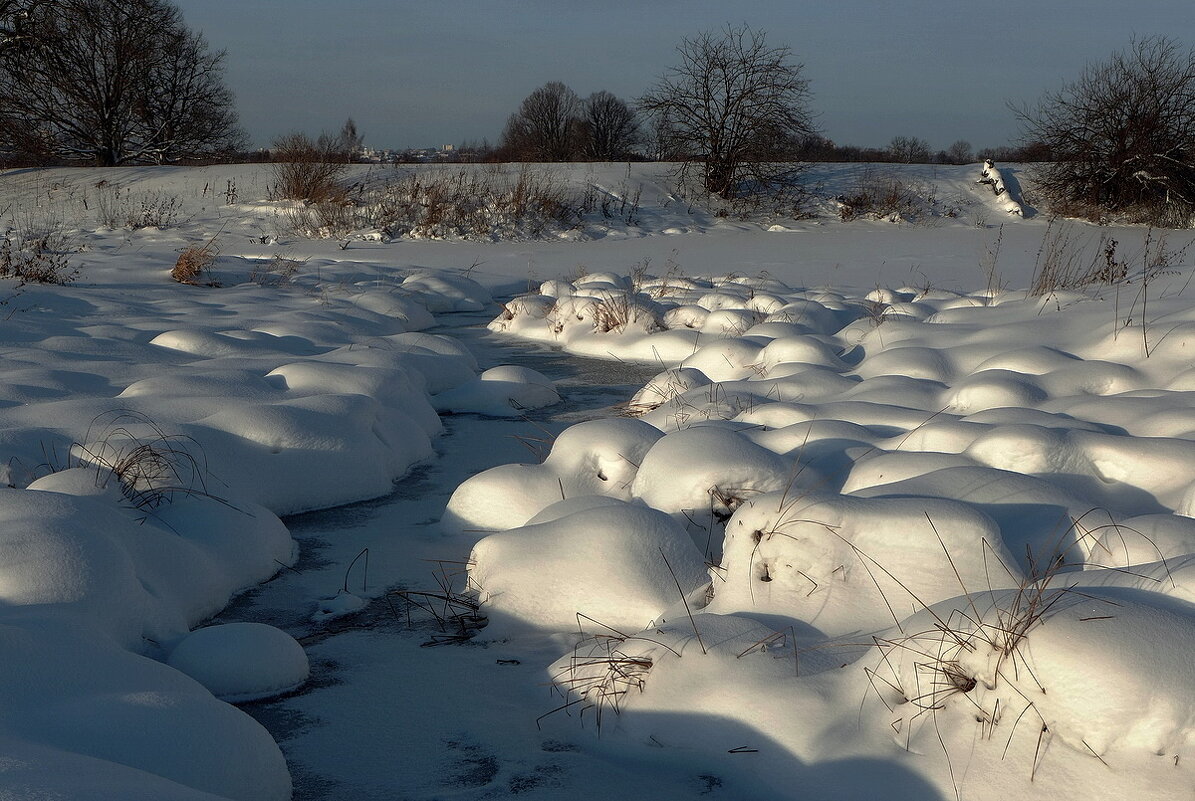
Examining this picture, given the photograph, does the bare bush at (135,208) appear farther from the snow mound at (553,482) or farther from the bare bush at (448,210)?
the snow mound at (553,482)

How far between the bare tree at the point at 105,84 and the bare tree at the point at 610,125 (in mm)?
15708

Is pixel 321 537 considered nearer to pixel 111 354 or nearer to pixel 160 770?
pixel 160 770

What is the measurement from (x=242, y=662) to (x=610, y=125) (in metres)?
36.2

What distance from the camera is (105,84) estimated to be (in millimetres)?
20812

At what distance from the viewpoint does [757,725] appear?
1.88 m

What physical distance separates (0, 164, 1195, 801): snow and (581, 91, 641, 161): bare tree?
105 ft

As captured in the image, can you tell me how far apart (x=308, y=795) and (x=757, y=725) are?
897 millimetres

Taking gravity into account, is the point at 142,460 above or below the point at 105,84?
below

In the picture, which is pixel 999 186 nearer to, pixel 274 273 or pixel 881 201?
pixel 881 201

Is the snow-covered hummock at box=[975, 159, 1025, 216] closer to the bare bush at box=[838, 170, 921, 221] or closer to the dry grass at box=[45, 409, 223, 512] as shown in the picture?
the bare bush at box=[838, 170, 921, 221]

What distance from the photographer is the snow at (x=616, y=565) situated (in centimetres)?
167

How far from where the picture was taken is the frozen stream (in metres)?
1.90

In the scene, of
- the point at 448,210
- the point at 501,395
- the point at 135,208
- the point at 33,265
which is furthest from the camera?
the point at 448,210

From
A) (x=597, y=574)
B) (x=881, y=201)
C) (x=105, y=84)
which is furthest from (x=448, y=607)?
(x=105, y=84)
